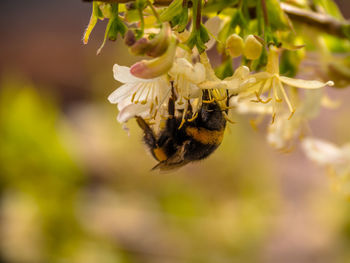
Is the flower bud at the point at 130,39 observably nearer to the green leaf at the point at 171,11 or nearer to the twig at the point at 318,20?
the green leaf at the point at 171,11

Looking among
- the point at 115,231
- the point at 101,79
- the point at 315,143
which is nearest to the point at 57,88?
the point at 101,79

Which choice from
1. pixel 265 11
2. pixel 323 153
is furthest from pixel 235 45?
pixel 323 153

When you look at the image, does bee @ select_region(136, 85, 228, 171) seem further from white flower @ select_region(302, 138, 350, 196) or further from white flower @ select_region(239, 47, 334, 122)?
white flower @ select_region(302, 138, 350, 196)

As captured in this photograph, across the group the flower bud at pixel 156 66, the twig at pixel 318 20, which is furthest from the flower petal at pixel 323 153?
the flower bud at pixel 156 66

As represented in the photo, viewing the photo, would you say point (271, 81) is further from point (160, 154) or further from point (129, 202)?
point (129, 202)

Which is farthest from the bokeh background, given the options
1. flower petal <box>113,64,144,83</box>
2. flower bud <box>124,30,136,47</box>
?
flower bud <box>124,30,136,47</box>

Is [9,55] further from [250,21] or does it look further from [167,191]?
[250,21]
